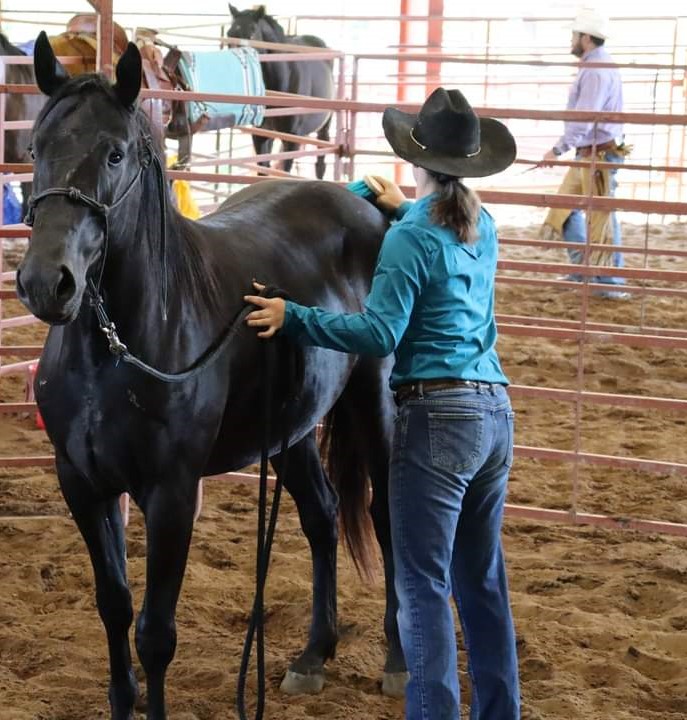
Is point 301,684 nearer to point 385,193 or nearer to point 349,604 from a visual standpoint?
point 349,604

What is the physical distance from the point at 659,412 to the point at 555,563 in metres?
2.27

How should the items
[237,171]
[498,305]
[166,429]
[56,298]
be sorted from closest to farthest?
[56,298] < [166,429] < [498,305] < [237,171]

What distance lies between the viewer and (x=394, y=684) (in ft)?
10.9

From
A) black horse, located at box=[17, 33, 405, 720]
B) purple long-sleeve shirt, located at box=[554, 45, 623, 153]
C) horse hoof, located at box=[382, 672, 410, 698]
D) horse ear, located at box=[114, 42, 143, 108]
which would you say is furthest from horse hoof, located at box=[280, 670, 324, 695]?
purple long-sleeve shirt, located at box=[554, 45, 623, 153]

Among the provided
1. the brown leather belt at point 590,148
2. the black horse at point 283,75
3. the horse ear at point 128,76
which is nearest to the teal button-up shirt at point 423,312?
the horse ear at point 128,76

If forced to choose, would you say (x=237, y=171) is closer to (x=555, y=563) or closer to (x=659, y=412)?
(x=659, y=412)

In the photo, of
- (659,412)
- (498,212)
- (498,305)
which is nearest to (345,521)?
(659,412)

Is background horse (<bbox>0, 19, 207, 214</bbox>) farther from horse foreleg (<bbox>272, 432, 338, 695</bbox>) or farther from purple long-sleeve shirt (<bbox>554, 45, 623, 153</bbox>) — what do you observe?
purple long-sleeve shirt (<bbox>554, 45, 623, 153</bbox>)

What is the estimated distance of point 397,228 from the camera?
8.19ft

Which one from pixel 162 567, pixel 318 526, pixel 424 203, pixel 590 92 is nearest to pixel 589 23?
pixel 590 92

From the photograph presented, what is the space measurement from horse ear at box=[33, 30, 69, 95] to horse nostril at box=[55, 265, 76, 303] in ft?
1.65

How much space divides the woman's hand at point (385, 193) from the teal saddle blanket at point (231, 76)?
13.1ft

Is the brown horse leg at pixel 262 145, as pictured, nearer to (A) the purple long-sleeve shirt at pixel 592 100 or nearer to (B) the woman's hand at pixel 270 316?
(A) the purple long-sleeve shirt at pixel 592 100

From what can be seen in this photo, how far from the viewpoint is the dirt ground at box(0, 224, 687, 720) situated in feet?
10.6
